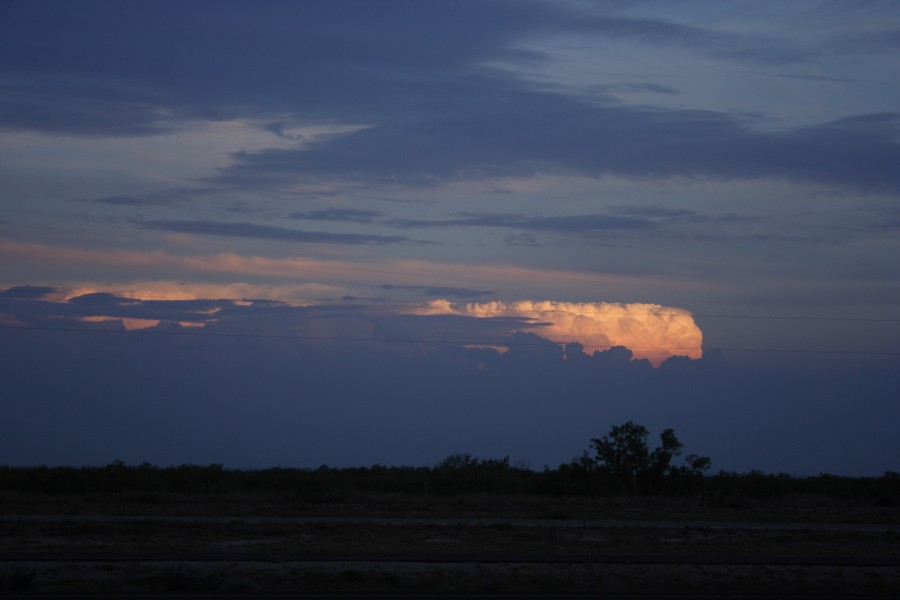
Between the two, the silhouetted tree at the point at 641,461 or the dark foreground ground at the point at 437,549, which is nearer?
the dark foreground ground at the point at 437,549

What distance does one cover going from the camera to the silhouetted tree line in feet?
174

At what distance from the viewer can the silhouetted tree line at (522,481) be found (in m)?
53.0

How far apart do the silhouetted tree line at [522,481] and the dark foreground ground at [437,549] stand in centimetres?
760

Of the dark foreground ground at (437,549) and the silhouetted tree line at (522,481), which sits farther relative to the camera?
the silhouetted tree line at (522,481)

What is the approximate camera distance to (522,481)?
5969 cm

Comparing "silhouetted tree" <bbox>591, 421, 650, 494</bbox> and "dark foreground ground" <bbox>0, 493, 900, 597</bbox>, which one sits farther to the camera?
"silhouetted tree" <bbox>591, 421, 650, 494</bbox>

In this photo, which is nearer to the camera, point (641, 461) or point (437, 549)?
point (437, 549)

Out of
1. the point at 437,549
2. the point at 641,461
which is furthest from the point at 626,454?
the point at 437,549

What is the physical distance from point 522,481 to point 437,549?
34.5 metres

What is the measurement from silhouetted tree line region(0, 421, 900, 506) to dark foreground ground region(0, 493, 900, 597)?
24.9 feet

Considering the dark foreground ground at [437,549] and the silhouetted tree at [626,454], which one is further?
the silhouetted tree at [626,454]

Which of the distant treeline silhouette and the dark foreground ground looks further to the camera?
the distant treeline silhouette

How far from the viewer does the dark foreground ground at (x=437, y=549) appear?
1870cm

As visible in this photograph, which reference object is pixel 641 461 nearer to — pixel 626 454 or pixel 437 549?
pixel 626 454
